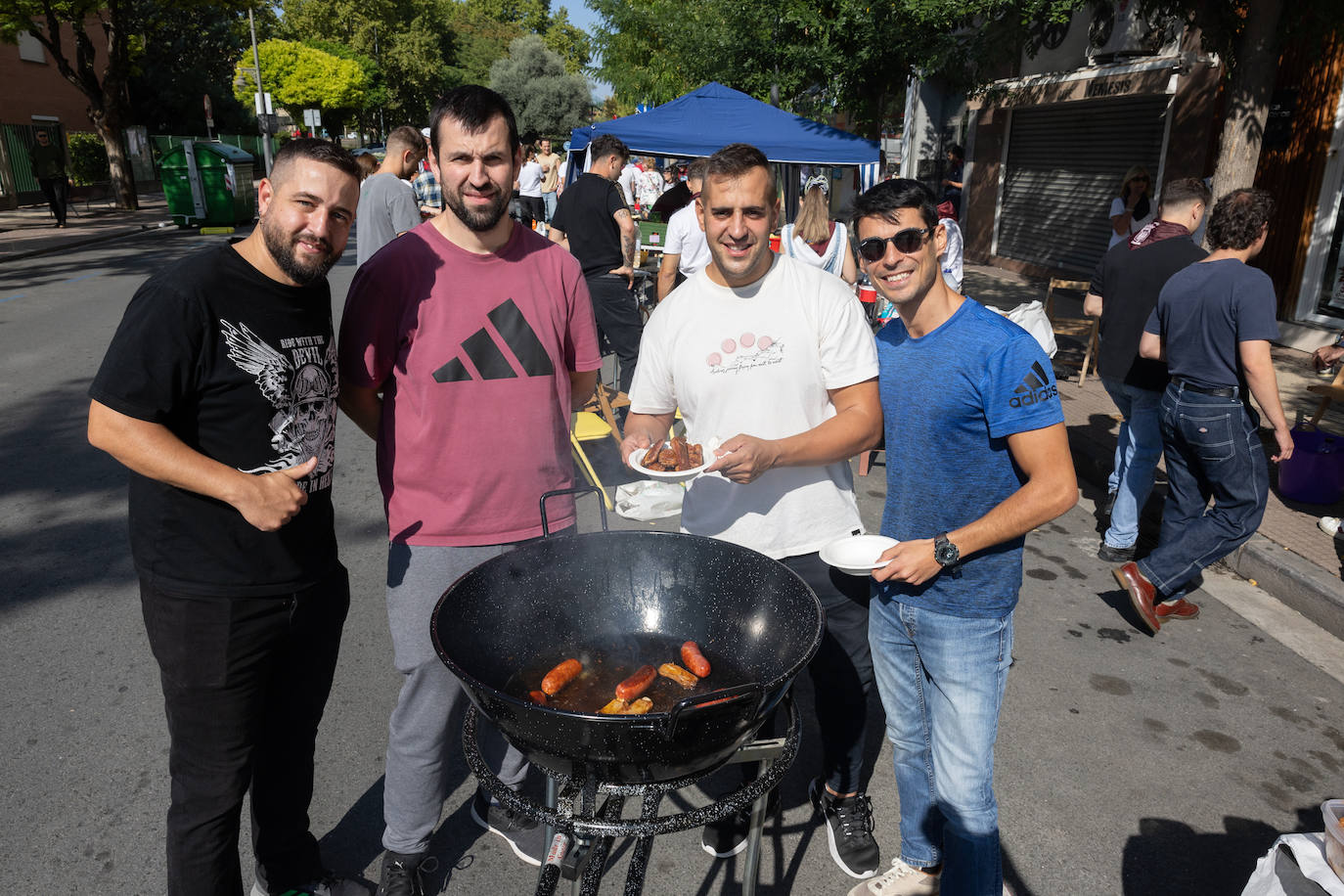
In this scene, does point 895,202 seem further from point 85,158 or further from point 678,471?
point 85,158

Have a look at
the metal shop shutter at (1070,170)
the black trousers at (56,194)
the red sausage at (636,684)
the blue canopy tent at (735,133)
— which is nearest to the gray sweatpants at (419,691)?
the red sausage at (636,684)

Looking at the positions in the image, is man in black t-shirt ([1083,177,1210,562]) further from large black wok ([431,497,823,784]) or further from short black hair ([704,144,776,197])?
large black wok ([431,497,823,784])

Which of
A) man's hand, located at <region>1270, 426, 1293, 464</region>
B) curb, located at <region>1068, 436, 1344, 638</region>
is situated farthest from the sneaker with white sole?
curb, located at <region>1068, 436, 1344, 638</region>

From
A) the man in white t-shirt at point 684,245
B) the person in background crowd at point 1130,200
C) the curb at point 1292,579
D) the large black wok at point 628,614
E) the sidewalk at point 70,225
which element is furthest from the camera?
the sidewalk at point 70,225

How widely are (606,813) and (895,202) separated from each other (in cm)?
168

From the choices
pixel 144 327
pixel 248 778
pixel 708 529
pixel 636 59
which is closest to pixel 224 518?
pixel 144 327

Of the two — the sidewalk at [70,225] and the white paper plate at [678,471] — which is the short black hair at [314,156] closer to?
the white paper plate at [678,471]

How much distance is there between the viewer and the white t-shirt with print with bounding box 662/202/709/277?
7719 mm

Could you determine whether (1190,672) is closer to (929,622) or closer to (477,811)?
(929,622)

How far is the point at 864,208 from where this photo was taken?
7.73ft

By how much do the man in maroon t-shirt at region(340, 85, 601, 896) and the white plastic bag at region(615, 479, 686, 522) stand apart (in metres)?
3.21

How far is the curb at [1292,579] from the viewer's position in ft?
15.0

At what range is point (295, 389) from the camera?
7.18 ft

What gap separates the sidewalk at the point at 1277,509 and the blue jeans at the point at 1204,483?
0.70 meters
